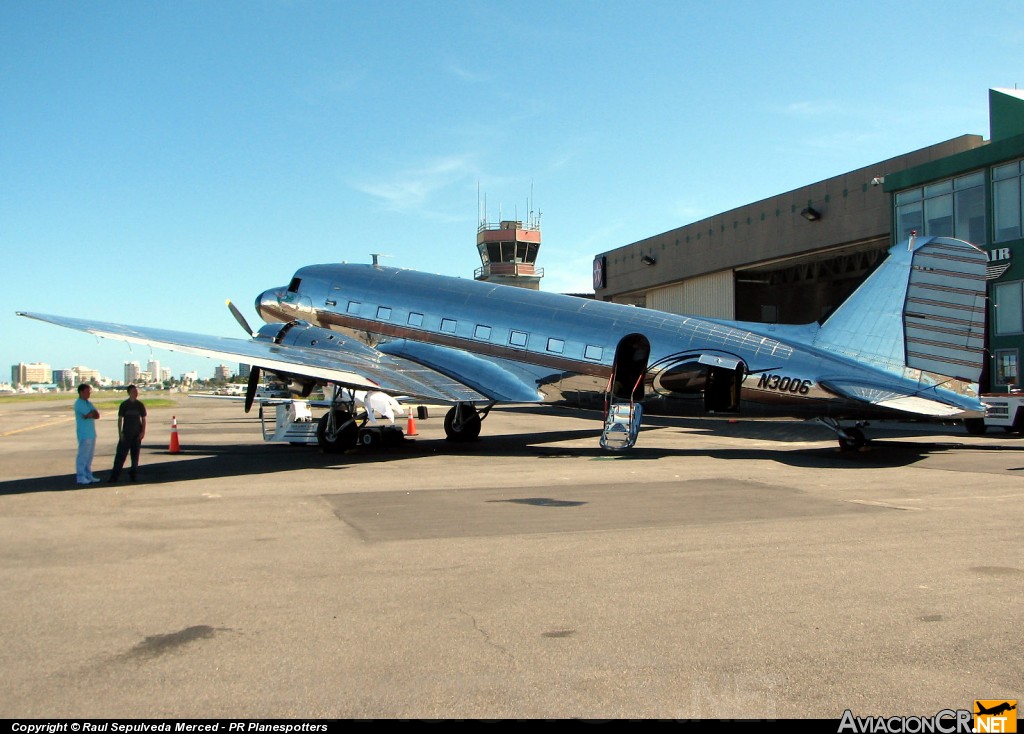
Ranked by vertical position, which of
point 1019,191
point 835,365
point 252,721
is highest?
point 1019,191

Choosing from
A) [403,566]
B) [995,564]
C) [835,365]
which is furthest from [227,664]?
[835,365]

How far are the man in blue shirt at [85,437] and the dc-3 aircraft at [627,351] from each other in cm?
135

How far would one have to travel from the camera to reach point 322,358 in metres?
18.8

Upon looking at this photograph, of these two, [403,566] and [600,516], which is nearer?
[403,566]

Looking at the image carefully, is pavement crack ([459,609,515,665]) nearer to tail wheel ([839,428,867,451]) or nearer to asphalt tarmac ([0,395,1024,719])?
asphalt tarmac ([0,395,1024,719])

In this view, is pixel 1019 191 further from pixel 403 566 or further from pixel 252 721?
pixel 252 721

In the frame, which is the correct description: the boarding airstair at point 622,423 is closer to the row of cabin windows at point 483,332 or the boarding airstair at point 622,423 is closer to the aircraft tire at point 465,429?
the row of cabin windows at point 483,332

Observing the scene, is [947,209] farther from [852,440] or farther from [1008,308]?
[852,440]

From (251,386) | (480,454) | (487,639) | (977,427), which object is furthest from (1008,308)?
(487,639)

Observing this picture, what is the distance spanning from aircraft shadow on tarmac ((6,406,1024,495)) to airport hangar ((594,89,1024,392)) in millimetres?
3637

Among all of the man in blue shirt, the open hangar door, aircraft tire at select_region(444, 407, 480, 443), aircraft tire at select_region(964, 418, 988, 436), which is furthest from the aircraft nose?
the open hangar door

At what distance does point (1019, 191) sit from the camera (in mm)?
29188

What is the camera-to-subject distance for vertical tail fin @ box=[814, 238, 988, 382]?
16.0m

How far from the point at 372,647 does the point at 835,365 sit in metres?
13.9
